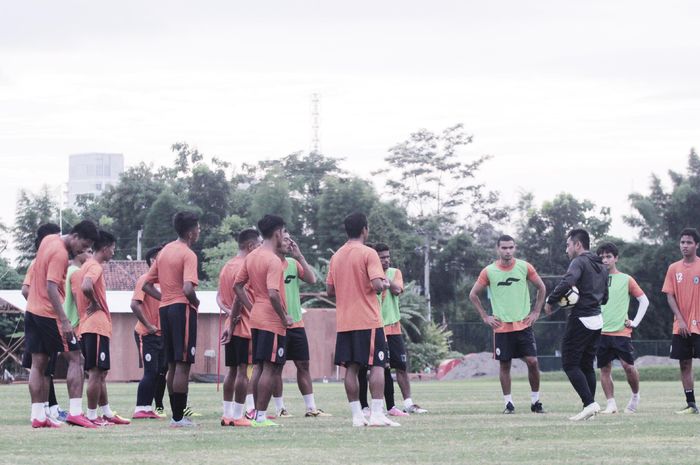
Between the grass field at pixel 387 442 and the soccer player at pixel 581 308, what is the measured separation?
65 centimetres

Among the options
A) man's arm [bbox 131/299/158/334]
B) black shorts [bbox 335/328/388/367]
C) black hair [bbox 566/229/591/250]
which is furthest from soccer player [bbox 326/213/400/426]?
man's arm [bbox 131/299/158/334]

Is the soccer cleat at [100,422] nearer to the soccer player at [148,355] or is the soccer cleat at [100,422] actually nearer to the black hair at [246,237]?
the soccer player at [148,355]

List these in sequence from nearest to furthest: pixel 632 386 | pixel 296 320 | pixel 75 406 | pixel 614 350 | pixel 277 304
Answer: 1. pixel 277 304
2. pixel 75 406
3. pixel 296 320
4. pixel 632 386
5. pixel 614 350

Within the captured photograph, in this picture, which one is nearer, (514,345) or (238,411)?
(238,411)

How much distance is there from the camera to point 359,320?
14422mm

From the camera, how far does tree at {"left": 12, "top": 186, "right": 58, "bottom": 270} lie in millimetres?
77875

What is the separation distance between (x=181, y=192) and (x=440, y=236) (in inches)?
678

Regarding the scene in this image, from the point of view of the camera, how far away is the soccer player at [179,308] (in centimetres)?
1444

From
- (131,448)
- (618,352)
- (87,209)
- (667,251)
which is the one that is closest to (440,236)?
(667,251)

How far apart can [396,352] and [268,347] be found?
3.71 meters

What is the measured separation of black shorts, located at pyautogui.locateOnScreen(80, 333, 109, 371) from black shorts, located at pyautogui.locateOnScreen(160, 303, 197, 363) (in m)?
1.39

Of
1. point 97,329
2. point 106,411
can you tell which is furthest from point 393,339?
point 97,329

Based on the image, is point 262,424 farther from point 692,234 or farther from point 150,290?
point 692,234

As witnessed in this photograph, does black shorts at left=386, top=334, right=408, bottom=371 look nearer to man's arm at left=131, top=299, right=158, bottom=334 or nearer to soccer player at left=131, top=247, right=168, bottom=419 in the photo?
soccer player at left=131, top=247, right=168, bottom=419
